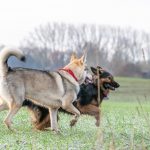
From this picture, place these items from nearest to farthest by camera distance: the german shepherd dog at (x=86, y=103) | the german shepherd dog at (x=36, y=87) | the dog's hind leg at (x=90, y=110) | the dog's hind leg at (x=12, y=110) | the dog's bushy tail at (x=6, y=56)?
the dog's bushy tail at (x=6, y=56) → the german shepherd dog at (x=36, y=87) → the dog's hind leg at (x=12, y=110) → the german shepherd dog at (x=86, y=103) → the dog's hind leg at (x=90, y=110)

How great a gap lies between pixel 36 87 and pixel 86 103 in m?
2.14

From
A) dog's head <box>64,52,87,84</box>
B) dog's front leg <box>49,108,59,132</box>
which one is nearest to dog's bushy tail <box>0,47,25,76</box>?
dog's front leg <box>49,108,59,132</box>

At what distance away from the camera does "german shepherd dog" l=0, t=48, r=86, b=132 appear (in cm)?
1009

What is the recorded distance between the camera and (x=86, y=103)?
12258 millimetres

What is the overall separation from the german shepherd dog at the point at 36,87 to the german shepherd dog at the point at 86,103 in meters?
0.21

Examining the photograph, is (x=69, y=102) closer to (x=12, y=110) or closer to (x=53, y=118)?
(x=53, y=118)

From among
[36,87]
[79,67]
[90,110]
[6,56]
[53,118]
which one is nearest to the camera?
[6,56]

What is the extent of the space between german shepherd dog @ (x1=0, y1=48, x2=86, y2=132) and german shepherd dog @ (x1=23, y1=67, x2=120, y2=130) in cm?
21

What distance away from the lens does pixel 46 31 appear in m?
103

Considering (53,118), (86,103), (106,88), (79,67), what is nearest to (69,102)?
(53,118)

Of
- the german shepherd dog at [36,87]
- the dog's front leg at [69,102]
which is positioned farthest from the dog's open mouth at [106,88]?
the dog's front leg at [69,102]

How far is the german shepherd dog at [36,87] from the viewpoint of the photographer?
1009 cm

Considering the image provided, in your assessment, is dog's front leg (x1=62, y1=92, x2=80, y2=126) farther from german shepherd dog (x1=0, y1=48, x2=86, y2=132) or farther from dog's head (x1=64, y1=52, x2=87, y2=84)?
dog's head (x1=64, y1=52, x2=87, y2=84)

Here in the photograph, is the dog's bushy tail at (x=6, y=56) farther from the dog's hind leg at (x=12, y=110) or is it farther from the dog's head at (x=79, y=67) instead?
the dog's head at (x=79, y=67)
